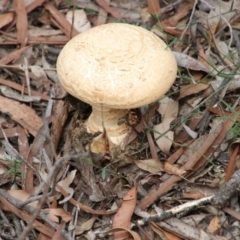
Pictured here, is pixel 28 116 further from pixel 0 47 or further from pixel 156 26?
pixel 156 26

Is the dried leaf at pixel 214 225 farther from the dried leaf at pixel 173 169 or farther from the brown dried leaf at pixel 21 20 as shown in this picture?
the brown dried leaf at pixel 21 20

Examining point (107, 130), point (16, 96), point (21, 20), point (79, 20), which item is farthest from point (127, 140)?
point (21, 20)

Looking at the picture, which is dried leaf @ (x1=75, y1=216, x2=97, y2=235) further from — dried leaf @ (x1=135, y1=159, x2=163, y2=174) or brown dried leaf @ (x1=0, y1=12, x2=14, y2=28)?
brown dried leaf @ (x1=0, y1=12, x2=14, y2=28)

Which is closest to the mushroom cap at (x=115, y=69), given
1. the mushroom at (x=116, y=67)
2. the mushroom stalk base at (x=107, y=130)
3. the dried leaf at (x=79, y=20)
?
the mushroom at (x=116, y=67)

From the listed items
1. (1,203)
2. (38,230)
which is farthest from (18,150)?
(38,230)

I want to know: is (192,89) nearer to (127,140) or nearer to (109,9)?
(127,140)

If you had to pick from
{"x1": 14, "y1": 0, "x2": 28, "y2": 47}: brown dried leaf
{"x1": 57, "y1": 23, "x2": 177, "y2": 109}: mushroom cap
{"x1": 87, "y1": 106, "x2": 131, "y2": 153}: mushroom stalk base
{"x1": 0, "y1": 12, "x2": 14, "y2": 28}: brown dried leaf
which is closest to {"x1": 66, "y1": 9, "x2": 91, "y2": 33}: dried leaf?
{"x1": 14, "y1": 0, "x2": 28, "y2": 47}: brown dried leaf

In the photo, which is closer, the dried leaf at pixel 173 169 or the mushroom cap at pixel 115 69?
the mushroom cap at pixel 115 69

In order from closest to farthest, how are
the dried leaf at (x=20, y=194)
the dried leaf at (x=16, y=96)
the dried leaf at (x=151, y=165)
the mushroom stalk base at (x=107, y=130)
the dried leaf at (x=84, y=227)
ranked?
1. the dried leaf at (x=84, y=227)
2. the dried leaf at (x=20, y=194)
3. the dried leaf at (x=151, y=165)
4. the mushroom stalk base at (x=107, y=130)
5. the dried leaf at (x=16, y=96)

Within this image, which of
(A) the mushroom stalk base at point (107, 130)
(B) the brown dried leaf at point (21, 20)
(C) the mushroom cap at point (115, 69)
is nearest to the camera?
(C) the mushroom cap at point (115, 69)
